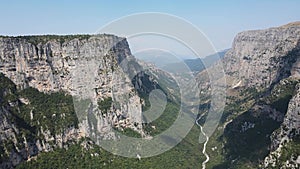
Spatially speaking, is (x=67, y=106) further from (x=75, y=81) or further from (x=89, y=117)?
(x=75, y=81)

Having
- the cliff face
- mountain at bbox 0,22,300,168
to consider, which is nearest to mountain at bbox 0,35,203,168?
the cliff face

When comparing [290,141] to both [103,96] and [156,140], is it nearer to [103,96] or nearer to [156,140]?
[156,140]

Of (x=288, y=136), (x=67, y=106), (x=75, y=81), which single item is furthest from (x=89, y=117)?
(x=288, y=136)

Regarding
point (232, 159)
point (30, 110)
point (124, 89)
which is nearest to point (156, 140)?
point (124, 89)

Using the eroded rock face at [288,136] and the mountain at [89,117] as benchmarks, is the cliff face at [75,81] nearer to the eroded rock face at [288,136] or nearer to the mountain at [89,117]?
the mountain at [89,117]

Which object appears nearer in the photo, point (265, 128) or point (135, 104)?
point (135, 104)

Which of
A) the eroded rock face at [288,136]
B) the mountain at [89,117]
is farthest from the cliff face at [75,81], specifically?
the eroded rock face at [288,136]

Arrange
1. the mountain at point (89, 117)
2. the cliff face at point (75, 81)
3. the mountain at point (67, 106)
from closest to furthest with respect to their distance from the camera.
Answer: the mountain at point (89, 117) → the mountain at point (67, 106) → the cliff face at point (75, 81)

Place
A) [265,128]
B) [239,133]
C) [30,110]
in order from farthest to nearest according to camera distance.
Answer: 1. [239,133]
2. [265,128]
3. [30,110]
